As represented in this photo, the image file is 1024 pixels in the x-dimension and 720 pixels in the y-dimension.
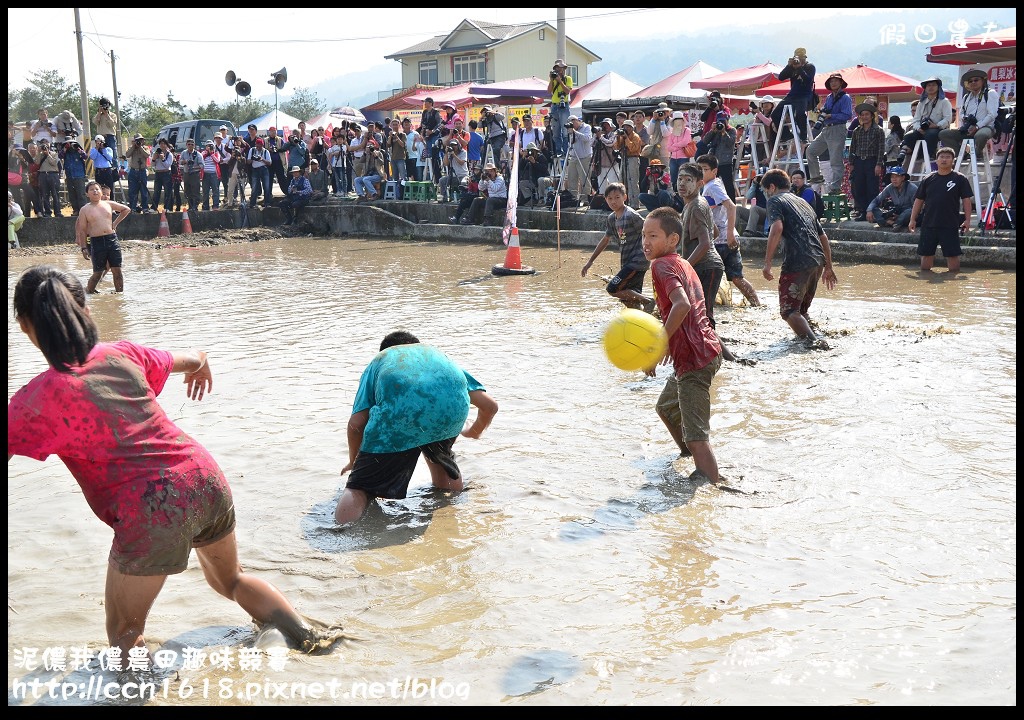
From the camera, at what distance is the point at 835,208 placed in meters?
16.6

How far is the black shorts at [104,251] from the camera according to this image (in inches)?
526

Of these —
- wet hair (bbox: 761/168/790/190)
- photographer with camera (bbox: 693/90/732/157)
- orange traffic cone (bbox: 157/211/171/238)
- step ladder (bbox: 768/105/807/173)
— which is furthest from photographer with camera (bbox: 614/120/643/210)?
orange traffic cone (bbox: 157/211/171/238)

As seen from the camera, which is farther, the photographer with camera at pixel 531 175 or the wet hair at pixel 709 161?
the photographer with camera at pixel 531 175

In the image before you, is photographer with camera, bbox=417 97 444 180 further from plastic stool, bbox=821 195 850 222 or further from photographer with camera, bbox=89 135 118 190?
plastic stool, bbox=821 195 850 222

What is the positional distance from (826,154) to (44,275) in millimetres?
16181

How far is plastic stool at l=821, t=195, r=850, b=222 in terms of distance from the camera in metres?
16.6

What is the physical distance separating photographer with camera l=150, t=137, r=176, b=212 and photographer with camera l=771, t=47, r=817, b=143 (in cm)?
1425

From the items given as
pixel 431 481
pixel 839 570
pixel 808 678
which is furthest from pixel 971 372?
pixel 808 678

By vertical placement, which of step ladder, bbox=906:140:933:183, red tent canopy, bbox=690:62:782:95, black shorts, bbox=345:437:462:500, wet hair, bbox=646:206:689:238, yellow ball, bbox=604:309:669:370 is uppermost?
red tent canopy, bbox=690:62:782:95

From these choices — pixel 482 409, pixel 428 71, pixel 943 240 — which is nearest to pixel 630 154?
pixel 943 240

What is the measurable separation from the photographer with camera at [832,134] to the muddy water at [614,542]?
692 centimetres

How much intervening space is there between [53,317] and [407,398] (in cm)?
220

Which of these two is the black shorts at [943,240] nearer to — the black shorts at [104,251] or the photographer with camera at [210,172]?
the black shorts at [104,251]

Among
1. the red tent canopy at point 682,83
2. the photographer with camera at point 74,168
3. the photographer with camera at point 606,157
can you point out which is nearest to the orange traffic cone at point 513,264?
the photographer with camera at point 606,157
